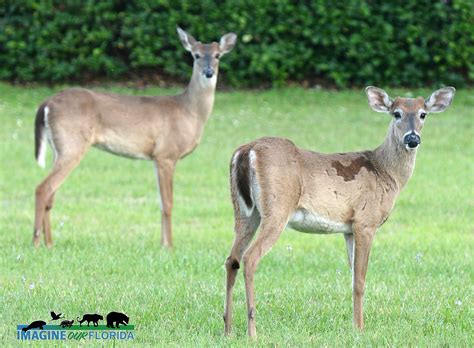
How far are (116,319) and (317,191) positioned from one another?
1.41m

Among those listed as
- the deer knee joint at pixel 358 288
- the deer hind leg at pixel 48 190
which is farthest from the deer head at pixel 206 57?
the deer knee joint at pixel 358 288

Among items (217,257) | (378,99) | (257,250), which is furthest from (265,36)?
(257,250)

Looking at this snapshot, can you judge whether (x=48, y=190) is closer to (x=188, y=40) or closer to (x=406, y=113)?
(x=188, y=40)

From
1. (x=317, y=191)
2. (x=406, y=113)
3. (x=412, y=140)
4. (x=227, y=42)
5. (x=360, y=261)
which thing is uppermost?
(x=227, y=42)

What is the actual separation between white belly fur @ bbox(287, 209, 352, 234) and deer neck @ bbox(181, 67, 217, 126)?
14.4ft

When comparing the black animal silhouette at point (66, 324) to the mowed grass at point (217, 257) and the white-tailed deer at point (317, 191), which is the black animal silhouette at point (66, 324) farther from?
the white-tailed deer at point (317, 191)

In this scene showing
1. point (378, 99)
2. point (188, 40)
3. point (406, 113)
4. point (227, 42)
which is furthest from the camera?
point (227, 42)

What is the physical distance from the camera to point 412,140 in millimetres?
6836

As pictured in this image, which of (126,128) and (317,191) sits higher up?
(126,128)

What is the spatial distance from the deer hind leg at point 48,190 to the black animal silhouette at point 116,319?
126 inches

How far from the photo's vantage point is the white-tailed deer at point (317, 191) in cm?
626

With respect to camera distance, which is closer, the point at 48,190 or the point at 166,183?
the point at 48,190

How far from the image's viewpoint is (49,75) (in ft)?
65.7

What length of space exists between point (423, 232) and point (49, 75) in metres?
11.2
